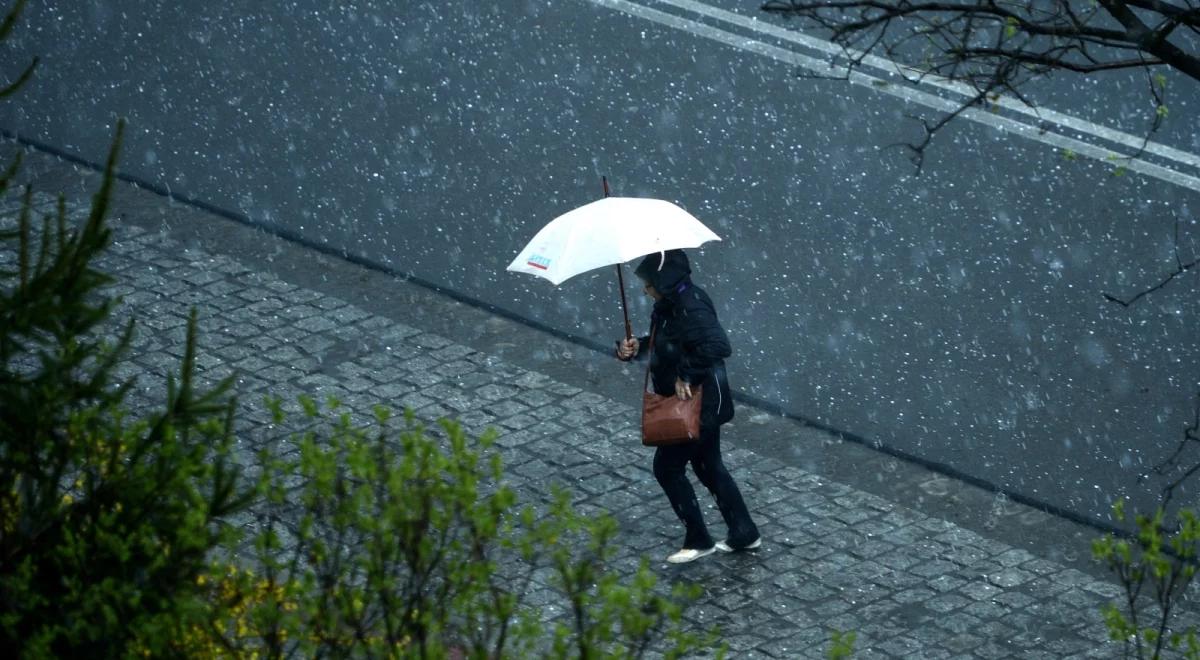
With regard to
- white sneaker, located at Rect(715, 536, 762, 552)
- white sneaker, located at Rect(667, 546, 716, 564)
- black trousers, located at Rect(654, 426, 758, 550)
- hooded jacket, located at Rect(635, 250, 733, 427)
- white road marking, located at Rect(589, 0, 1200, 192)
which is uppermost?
white road marking, located at Rect(589, 0, 1200, 192)

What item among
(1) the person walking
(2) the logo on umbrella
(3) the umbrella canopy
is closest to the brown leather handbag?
(1) the person walking

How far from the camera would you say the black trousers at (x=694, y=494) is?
29.9ft

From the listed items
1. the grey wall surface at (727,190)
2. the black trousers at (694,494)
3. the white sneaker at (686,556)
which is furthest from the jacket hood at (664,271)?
the grey wall surface at (727,190)

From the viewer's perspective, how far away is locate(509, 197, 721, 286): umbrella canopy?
8.78 meters

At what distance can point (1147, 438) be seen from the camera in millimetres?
10141

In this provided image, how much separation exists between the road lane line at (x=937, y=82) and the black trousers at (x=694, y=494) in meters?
3.42

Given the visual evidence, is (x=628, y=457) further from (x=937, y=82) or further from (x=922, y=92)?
(x=937, y=82)

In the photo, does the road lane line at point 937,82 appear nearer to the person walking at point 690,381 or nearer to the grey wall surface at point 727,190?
the grey wall surface at point 727,190

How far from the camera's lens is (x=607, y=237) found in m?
8.87

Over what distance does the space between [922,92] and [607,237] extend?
5.35 meters

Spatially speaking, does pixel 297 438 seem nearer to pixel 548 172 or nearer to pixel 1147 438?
pixel 548 172

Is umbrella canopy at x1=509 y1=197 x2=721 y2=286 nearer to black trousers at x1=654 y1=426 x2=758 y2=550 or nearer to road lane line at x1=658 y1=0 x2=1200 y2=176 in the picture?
black trousers at x1=654 y1=426 x2=758 y2=550

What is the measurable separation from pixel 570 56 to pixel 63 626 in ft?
31.9

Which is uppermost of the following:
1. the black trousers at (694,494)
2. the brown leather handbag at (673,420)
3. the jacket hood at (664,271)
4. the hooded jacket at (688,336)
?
the jacket hood at (664,271)
